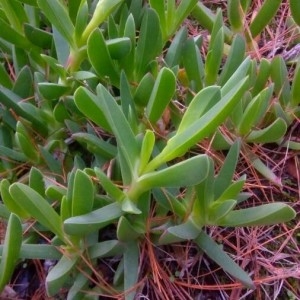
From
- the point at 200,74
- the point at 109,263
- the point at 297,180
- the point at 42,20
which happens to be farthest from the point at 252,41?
the point at 109,263

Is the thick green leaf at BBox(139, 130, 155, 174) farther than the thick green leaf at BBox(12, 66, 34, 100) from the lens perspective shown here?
No

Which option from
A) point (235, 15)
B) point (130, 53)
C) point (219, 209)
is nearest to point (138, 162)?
point (219, 209)

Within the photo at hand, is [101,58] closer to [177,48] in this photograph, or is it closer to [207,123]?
[177,48]

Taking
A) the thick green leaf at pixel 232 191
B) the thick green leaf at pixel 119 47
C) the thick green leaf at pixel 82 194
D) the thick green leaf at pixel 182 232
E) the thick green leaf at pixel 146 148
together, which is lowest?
the thick green leaf at pixel 182 232

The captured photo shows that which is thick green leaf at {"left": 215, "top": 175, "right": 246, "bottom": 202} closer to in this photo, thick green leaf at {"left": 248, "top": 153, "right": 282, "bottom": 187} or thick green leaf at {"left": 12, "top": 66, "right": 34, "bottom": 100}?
thick green leaf at {"left": 248, "top": 153, "right": 282, "bottom": 187}

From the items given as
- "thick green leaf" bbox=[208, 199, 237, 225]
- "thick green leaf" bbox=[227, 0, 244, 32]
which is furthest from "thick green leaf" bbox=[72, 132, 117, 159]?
"thick green leaf" bbox=[227, 0, 244, 32]

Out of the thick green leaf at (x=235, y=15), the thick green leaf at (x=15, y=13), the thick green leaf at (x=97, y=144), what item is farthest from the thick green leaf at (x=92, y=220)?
the thick green leaf at (x=235, y=15)

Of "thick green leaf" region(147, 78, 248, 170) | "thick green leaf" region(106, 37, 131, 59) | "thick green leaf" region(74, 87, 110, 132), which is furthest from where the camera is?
"thick green leaf" region(106, 37, 131, 59)

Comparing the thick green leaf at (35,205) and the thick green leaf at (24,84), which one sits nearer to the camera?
the thick green leaf at (35,205)

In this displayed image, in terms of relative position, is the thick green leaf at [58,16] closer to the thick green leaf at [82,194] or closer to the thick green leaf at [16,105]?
the thick green leaf at [16,105]
